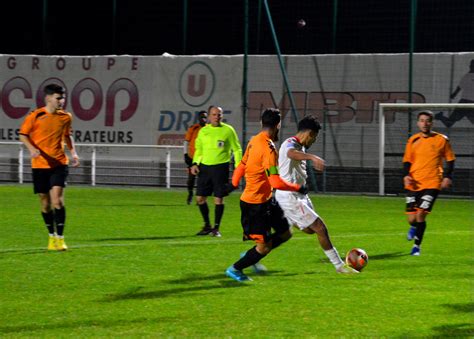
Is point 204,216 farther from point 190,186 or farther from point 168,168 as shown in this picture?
point 168,168

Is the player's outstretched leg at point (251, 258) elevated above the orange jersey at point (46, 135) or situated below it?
below

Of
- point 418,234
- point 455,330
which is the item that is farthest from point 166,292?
point 418,234

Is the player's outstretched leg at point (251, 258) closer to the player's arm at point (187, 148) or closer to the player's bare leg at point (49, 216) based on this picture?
the player's bare leg at point (49, 216)

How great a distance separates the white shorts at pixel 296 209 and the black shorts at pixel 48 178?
3664mm

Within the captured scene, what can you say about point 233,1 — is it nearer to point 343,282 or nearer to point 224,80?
point 224,80

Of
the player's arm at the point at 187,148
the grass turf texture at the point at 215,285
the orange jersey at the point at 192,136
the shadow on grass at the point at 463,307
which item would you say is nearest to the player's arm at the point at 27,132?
the grass turf texture at the point at 215,285

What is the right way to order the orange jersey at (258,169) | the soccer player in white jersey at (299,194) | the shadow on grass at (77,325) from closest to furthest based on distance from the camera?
the shadow on grass at (77,325) < the orange jersey at (258,169) < the soccer player in white jersey at (299,194)

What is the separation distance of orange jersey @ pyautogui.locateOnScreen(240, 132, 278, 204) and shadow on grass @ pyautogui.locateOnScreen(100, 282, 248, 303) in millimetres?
949

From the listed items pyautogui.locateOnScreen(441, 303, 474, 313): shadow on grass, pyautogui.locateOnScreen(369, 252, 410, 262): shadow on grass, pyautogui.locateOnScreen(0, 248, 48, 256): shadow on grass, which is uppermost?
pyautogui.locateOnScreen(441, 303, 474, 313): shadow on grass

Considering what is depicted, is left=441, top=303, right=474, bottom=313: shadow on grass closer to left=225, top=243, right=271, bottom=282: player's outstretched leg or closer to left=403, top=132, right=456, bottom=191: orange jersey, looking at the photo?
left=225, top=243, right=271, bottom=282: player's outstretched leg

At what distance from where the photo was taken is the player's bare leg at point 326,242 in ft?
35.1

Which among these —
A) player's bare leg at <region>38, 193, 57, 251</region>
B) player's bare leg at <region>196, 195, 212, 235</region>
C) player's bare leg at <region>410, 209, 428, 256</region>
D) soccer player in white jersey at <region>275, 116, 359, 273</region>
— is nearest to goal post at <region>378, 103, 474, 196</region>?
player's bare leg at <region>196, 195, 212, 235</region>

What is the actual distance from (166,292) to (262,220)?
1.39 metres

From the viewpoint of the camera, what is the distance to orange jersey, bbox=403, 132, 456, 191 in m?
13.6
